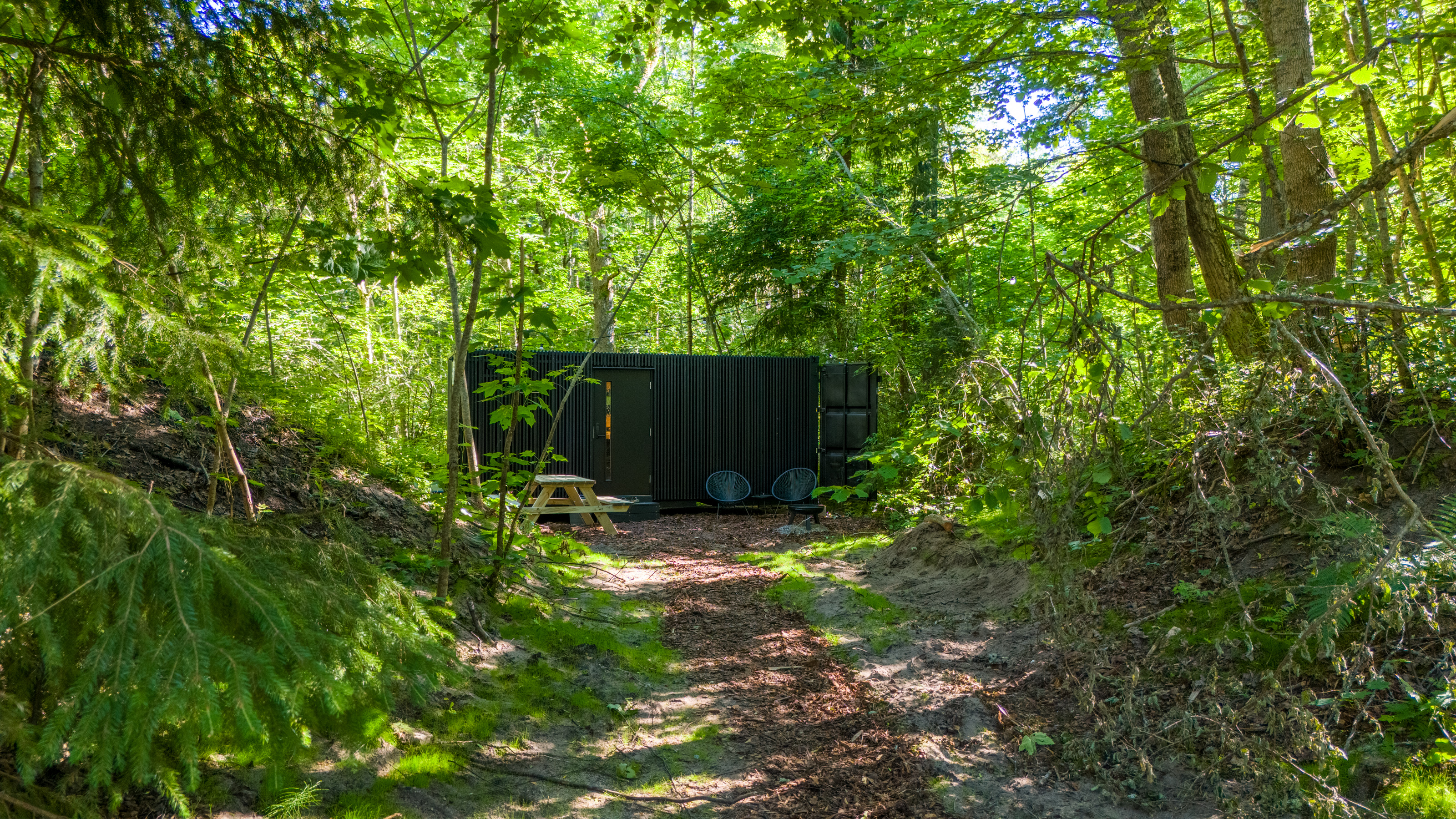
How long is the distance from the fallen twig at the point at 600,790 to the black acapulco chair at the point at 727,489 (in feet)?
23.5

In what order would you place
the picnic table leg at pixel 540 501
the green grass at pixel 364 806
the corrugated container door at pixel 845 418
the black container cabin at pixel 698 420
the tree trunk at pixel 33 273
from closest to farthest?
the tree trunk at pixel 33 273
the green grass at pixel 364 806
the picnic table leg at pixel 540 501
the black container cabin at pixel 698 420
the corrugated container door at pixel 845 418

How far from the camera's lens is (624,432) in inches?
388

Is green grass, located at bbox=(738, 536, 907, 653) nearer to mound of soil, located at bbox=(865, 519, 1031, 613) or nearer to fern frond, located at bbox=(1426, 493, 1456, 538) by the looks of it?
mound of soil, located at bbox=(865, 519, 1031, 613)

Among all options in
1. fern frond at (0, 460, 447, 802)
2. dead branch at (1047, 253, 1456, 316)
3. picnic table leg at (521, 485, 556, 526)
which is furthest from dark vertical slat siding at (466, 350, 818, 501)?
fern frond at (0, 460, 447, 802)

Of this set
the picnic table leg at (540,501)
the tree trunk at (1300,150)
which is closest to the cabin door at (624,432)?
the picnic table leg at (540,501)

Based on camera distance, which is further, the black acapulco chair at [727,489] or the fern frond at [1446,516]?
the black acapulco chair at [727,489]

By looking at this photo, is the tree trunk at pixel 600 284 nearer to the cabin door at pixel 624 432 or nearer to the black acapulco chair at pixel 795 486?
the cabin door at pixel 624 432

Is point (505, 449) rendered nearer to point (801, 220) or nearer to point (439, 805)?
point (439, 805)

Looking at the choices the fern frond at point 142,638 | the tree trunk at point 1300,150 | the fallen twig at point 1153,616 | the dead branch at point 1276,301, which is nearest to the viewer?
the fern frond at point 142,638

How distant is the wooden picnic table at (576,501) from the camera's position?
7762 millimetres

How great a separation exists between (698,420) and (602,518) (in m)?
2.40

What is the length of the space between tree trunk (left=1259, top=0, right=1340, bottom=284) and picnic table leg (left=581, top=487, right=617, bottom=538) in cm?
585

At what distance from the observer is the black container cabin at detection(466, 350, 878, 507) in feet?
31.6

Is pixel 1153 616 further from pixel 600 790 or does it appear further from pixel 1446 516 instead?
pixel 600 790
